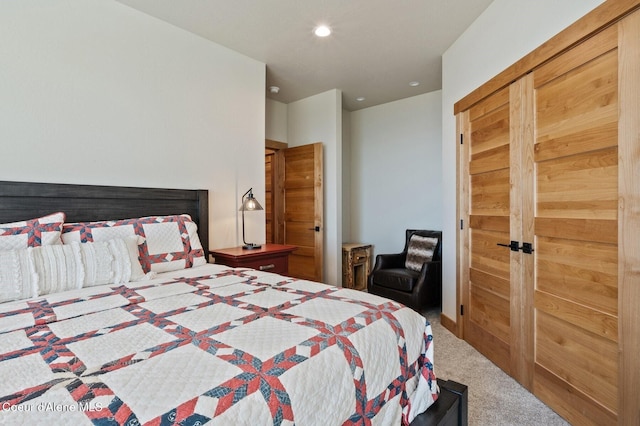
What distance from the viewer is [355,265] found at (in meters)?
4.66

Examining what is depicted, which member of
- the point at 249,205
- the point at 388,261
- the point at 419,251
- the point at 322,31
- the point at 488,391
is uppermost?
the point at 322,31

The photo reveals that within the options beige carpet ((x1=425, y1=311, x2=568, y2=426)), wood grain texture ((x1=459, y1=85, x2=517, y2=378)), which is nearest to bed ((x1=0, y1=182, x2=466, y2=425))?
beige carpet ((x1=425, y1=311, x2=568, y2=426))

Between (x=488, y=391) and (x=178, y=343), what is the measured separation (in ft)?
6.40

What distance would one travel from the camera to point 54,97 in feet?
7.18

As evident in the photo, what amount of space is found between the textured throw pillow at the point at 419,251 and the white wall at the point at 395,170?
0.42m

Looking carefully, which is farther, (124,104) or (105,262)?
(124,104)

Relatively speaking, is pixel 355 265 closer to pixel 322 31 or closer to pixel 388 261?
pixel 388 261

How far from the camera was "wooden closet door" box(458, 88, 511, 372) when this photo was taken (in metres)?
2.32

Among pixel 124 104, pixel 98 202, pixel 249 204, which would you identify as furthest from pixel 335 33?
pixel 98 202

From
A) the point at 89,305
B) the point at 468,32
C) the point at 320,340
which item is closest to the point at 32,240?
the point at 89,305

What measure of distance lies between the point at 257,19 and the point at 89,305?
2.38 metres

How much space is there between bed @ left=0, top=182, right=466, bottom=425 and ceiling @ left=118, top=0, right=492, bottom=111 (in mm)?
1726

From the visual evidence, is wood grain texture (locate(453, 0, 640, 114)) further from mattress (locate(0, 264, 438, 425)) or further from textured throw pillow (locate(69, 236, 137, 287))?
textured throw pillow (locate(69, 236, 137, 287))

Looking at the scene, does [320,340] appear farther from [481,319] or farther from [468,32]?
[468,32]
